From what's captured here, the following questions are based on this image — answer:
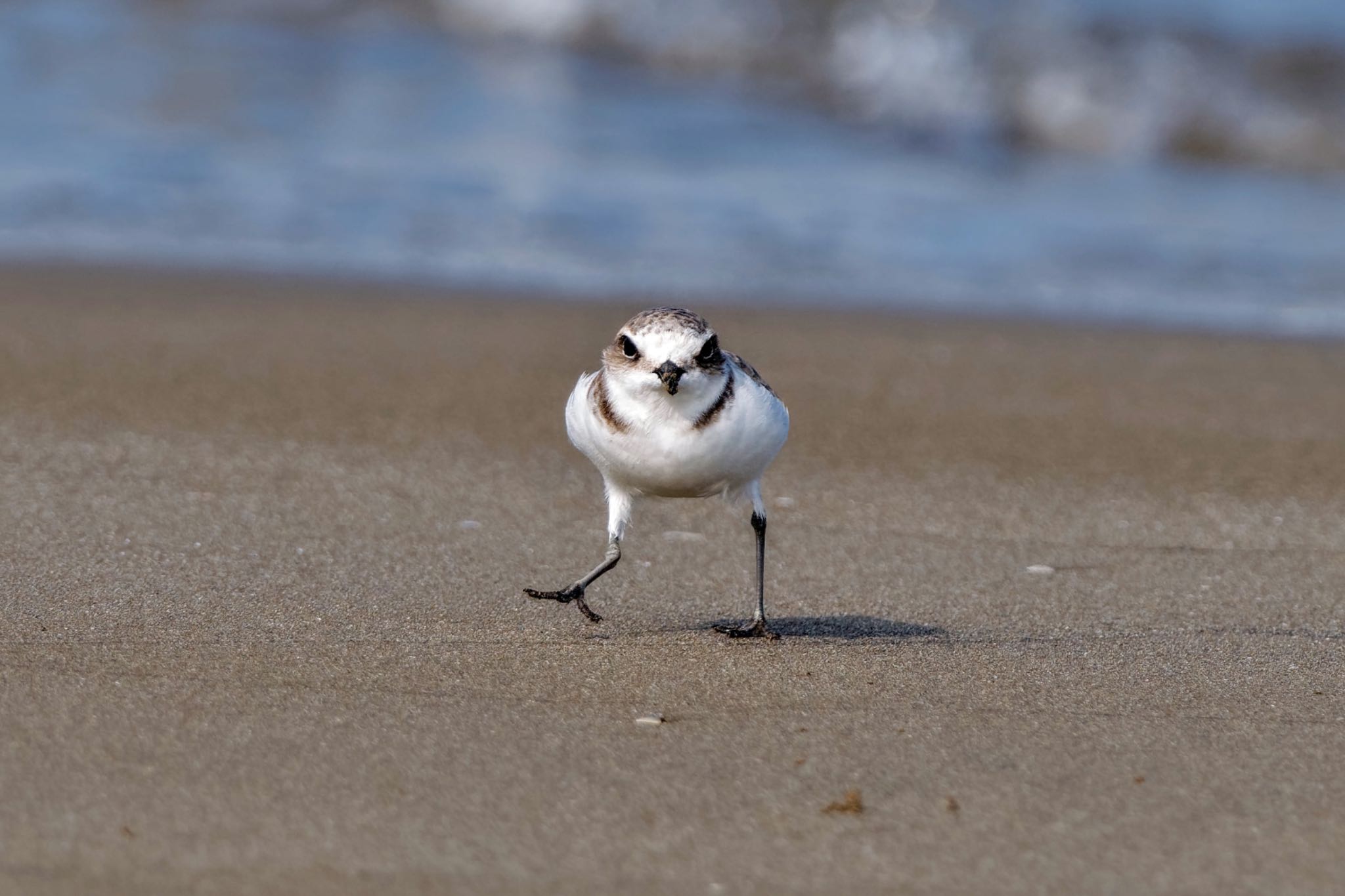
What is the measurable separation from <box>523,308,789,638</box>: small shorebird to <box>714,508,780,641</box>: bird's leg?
239 mm

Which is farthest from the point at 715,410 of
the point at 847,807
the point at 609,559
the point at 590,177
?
the point at 590,177

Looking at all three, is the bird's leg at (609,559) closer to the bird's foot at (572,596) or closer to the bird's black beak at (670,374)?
the bird's foot at (572,596)

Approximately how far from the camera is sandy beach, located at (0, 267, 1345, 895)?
9.01 ft

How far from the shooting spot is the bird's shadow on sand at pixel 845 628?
404cm

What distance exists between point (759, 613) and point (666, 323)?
782 mm

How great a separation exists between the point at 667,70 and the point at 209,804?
12.9 m

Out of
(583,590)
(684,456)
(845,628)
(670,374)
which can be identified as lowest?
(845,628)

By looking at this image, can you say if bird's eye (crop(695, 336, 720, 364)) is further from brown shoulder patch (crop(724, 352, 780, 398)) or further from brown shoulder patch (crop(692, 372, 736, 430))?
brown shoulder patch (crop(724, 352, 780, 398))

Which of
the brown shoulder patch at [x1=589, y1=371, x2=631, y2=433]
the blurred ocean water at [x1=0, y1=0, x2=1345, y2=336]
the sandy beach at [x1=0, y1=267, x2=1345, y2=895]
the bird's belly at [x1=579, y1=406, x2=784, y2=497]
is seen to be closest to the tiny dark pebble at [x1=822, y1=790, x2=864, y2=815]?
the sandy beach at [x1=0, y1=267, x2=1345, y2=895]

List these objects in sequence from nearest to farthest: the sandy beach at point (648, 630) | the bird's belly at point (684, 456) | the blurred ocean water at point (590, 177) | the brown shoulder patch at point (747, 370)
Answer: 1. the sandy beach at point (648, 630)
2. the bird's belly at point (684, 456)
3. the brown shoulder patch at point (747, 370)
4. the blurred ocean water at point (590, 177)

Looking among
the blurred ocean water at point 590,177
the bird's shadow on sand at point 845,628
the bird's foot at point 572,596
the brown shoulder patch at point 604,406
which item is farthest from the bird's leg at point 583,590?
the blurred ocean water at point 590,177

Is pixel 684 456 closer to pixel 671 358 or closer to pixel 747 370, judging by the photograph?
pixel 671 358

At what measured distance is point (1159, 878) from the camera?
2670mm

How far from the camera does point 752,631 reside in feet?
12.9
